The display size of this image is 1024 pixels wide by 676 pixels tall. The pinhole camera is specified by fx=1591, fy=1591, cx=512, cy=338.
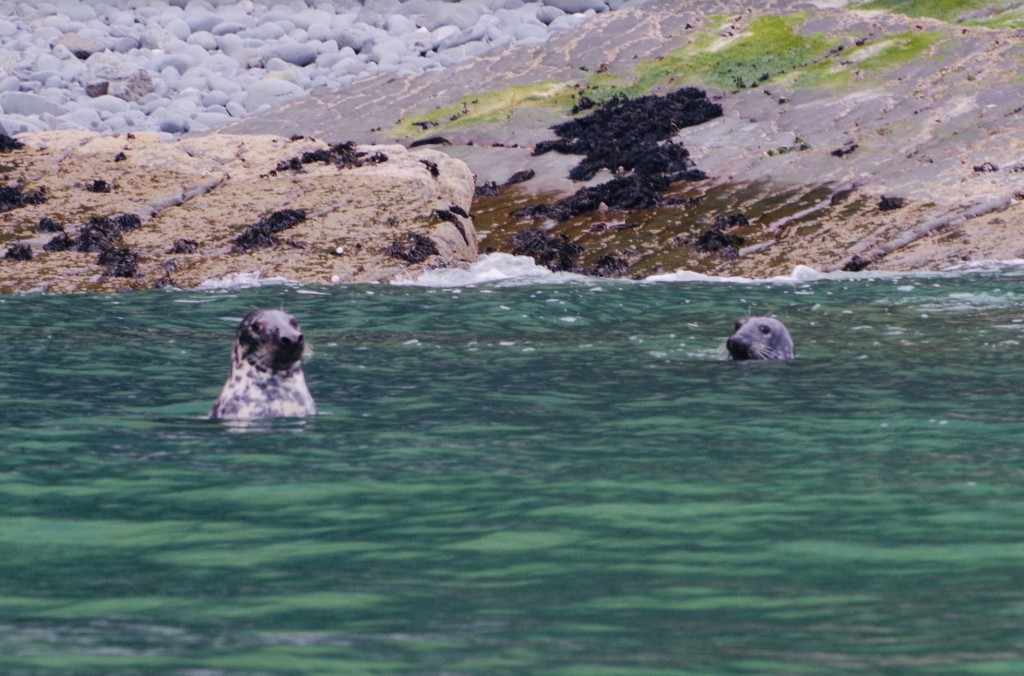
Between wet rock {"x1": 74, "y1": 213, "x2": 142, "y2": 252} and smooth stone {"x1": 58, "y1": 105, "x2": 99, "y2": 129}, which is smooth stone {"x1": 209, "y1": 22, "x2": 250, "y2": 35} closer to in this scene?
smooth stone {"x1": 58, "y1": 105, "x2": 99, "y2": 129}

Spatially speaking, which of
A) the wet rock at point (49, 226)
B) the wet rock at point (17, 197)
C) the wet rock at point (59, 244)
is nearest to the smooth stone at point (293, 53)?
the wet rock at point (17, 197)

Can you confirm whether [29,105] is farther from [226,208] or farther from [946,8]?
[946,8]

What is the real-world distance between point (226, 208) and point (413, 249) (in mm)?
3815

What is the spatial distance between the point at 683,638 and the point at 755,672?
552 millimetres

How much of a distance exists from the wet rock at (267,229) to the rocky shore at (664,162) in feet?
0.32

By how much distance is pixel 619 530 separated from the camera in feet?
26.7

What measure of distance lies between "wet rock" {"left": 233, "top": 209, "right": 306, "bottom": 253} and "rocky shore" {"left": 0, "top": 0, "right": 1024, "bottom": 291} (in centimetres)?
10

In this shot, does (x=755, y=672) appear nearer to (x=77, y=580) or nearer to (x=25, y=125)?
(x=77, y=580)

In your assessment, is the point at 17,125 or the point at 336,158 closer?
the point at 336,158

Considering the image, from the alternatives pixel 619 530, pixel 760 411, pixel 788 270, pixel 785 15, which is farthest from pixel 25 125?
pixel 619 530

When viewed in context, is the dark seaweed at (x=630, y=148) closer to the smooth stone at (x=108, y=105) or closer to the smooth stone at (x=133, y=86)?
the smooth stone at (x=108, y=105)

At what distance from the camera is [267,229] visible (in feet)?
88.6

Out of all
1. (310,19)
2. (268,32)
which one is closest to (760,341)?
(268,32)

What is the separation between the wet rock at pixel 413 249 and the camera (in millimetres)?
26250
